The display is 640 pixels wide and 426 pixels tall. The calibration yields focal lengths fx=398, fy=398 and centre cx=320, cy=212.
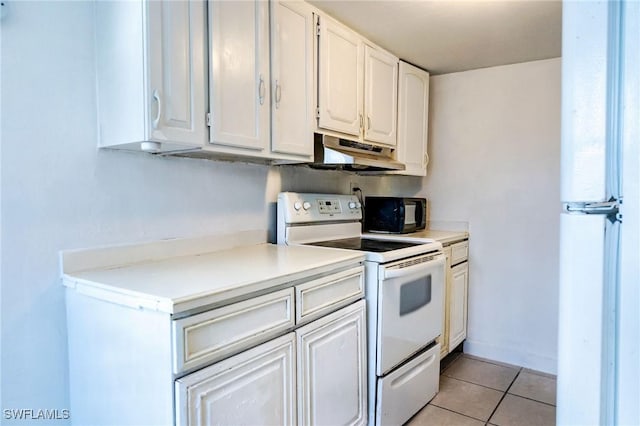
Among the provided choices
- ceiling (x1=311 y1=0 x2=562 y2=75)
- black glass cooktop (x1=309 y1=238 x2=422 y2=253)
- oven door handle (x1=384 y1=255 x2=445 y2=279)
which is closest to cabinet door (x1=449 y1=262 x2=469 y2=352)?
oven door handle (x1=384 y1=255 x2=445 y2=279)

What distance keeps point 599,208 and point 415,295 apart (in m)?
1.83

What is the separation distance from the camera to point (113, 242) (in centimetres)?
157

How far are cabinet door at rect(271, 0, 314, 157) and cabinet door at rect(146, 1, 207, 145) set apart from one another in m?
0.39

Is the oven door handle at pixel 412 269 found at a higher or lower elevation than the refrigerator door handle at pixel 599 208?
lower

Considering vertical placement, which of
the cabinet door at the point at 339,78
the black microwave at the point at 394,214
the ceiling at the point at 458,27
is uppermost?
the ceiling at the point at 458,27

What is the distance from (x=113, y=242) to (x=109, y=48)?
0.73 metres

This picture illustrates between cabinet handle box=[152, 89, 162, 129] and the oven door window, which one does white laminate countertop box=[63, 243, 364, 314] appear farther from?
cabinet handle box=[152, 89, 162, 129]

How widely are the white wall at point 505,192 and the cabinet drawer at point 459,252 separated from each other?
7cm

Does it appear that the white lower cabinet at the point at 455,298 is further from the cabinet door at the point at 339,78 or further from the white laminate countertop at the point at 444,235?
the cabinet door at the point at 339,78

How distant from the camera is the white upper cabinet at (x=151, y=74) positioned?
136cm

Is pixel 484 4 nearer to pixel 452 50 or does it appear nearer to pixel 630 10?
pixel 452 50

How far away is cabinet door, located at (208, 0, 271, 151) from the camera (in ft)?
5.13

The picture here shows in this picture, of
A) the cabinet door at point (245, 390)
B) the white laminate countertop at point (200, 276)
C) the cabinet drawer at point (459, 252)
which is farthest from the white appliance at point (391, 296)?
the cabinet door at point (245, 390)

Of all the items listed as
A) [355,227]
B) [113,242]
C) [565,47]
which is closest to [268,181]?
[355,227]
